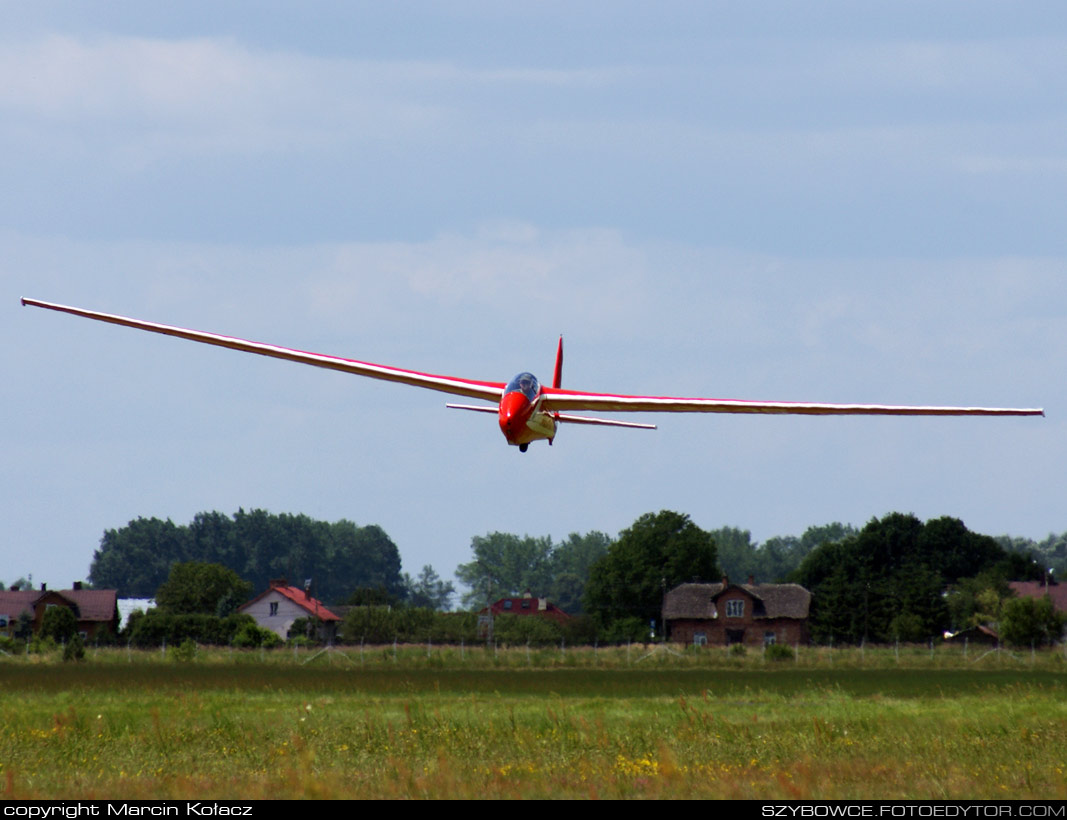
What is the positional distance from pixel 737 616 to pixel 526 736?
86.6 m

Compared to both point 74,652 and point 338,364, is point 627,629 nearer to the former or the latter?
point 74,652

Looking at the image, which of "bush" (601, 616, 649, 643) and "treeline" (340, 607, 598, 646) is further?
"bush" (601, 616, 649, 643)

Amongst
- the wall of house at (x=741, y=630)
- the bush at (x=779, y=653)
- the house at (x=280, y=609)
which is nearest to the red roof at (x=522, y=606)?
the house at (x=280, y=609)

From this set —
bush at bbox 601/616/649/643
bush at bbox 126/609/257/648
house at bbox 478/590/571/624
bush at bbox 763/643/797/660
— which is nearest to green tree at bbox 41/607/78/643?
bush at bbox 126/609/257/648

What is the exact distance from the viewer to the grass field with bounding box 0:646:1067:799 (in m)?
19.0

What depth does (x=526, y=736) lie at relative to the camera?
81.4ft

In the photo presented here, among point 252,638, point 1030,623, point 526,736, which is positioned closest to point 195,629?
point 252,638

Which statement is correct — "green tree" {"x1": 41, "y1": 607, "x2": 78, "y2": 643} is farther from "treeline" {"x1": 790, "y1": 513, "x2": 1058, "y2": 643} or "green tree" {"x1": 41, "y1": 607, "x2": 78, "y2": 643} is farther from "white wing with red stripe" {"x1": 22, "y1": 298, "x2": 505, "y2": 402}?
"white wing with red stripe" {"x1": 22, "y1": 298, "x2": 505, "y2": 402}

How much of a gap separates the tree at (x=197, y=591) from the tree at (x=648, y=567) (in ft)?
121

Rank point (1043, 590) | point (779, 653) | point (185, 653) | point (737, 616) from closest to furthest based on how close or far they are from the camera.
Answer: point (185, 653) → point (779, 653) → point (737, 616) → point (1043, 590)

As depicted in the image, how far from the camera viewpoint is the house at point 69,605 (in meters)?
115

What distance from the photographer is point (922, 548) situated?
401ft
